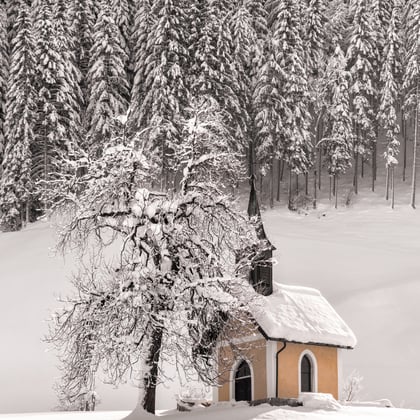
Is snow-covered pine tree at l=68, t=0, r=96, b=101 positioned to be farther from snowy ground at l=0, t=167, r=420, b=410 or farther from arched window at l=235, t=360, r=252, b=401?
arched window at l=235, t=360, r=252, b=401

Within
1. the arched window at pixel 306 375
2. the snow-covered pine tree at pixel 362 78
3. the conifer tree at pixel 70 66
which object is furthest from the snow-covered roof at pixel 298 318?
the snow-covered pine tree at pixel 362 78

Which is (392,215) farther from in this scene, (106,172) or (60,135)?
(106,172)

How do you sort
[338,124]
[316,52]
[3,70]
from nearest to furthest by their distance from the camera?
[338,124]
[3,70]
[316,52]

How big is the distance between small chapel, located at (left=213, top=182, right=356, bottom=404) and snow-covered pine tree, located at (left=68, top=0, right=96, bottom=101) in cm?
3846

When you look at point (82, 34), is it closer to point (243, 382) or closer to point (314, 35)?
point (314, 35)

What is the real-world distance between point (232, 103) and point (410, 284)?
782 inches

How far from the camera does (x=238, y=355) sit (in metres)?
22.3

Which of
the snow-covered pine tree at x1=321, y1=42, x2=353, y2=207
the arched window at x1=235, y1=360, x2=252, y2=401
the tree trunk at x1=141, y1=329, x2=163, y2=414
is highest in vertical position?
the snow-covered pine tree at x1=321, y1=42, x2=353, y2=207

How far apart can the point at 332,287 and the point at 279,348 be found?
19.1 meters

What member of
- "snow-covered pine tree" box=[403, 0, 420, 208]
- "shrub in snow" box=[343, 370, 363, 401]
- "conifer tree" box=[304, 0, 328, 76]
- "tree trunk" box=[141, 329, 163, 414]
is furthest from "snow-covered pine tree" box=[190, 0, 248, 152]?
"tree trunk" box=[141, 329, 163, 414]

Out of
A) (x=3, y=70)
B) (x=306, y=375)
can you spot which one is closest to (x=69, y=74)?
(x=3, y=70)

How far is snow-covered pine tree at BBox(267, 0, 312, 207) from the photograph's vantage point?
56969 millimetres

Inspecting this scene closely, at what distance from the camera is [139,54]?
195 feet

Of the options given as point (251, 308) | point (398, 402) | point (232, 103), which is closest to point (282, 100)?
point (232, 103)
